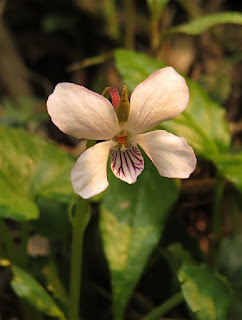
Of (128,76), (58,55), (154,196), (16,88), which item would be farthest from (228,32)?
(154,196)

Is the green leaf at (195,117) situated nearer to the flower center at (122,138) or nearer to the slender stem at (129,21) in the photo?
the flower center at (122,138)

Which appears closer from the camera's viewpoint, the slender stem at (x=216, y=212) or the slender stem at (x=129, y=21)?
the slender stem at (x=216, y=212)

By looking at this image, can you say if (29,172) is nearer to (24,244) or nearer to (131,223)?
(24,244)

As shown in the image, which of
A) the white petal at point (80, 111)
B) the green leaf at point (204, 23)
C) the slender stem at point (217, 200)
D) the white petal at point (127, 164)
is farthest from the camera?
the green leaf at point (204, 23)

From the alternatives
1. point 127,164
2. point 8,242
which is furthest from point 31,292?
point 127,164

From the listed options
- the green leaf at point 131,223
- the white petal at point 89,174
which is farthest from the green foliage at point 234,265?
the white petal at point 89,174
